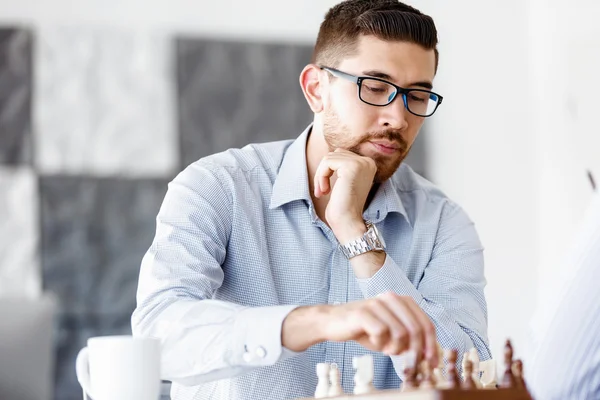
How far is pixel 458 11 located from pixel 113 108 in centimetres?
152

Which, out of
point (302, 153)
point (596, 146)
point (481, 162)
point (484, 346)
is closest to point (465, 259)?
point (484, 346)

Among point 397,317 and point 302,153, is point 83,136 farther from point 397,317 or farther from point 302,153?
point 397,317

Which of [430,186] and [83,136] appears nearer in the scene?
[430,186]

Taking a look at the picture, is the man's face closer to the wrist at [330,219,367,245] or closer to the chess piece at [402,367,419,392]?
the wrist at [330,219,367,245]

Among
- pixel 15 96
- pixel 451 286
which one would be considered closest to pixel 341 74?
pixel 451 286

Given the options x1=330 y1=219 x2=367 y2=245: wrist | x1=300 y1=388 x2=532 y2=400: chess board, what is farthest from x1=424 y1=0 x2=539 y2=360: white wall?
x1=300 y1=388 x2=532 y2=400: chess board

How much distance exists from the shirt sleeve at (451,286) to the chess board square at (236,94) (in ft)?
4.98

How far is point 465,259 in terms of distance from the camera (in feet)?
6.69

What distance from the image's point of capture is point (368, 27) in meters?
2.04

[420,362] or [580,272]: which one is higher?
[580,272]

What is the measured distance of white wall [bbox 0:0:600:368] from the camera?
3.60 m

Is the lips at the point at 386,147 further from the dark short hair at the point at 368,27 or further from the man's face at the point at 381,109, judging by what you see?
the dark short hair at the point at 368,27

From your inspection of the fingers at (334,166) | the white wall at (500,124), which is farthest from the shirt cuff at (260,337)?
the white wall at (500,124)

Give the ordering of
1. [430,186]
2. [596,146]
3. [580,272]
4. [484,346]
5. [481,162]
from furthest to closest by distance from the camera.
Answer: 1. [481,162]
2. [596,146]
3. [430,186]
4. [484,346]
5. [580,272]
